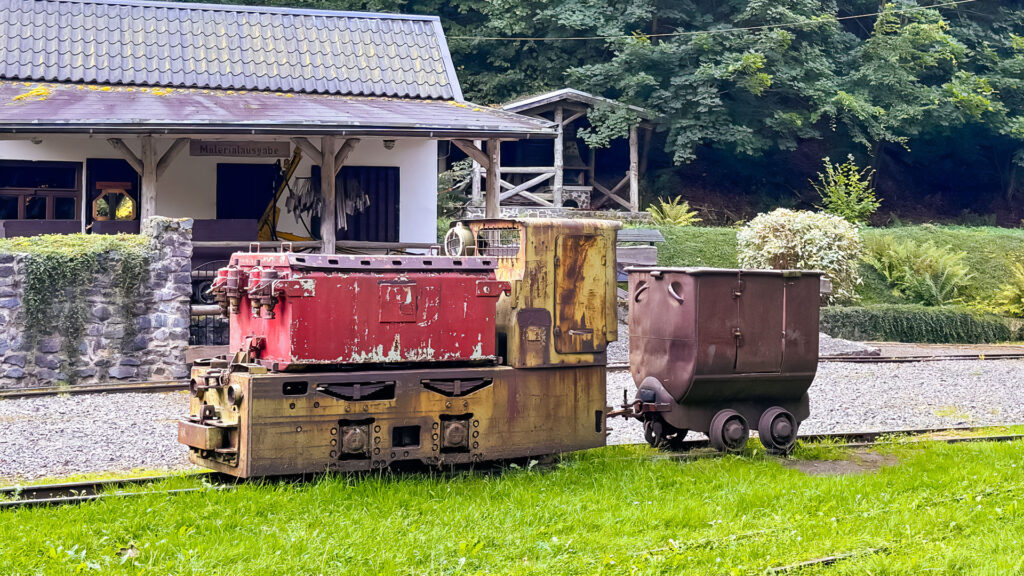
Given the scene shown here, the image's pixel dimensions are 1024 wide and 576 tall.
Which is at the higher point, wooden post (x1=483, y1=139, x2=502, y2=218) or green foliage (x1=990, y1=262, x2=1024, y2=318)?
wooden post (x1=483, y1=139, x2=502, y2=218)

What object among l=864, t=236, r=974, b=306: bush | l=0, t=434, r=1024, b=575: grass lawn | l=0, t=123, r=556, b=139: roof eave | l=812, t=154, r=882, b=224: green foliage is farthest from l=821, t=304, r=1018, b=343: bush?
l=0, t=434, r=1024, b=575: grass lawn

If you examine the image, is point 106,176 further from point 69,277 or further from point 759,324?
point 759,324

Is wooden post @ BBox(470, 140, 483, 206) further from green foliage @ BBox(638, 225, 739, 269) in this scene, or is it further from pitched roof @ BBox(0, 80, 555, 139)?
pitched roof @ BBox(0, 80, 555, 139)

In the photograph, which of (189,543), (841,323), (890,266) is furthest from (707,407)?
(890,266)

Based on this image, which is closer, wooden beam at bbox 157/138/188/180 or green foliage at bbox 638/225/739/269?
wooden beam at bbox 157/138/188/180

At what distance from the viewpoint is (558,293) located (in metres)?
7.92

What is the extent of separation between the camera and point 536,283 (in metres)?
7.85

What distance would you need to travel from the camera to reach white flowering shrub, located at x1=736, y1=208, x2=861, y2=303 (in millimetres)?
22328

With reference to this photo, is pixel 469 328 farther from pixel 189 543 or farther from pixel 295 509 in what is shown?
pixel 189 543

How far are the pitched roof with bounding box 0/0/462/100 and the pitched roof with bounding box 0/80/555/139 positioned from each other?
67cm

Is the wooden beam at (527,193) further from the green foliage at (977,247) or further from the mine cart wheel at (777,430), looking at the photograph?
the mine cart wheel at (777,430)

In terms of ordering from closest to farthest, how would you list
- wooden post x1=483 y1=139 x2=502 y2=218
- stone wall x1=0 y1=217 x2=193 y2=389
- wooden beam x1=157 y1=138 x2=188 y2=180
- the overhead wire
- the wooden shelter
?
1. stone wall x1=0 y1=217 x2=193 y2=389
2. wooden beam x1=157 y1=138 x2=188 y2=180
3. wooden post x1=483 y1=139 x2=502 y2=218
4. the wooden shelter
5. the overhead wire

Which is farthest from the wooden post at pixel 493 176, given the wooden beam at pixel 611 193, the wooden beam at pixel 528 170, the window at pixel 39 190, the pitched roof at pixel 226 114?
the wooden beam at pixel 611 193

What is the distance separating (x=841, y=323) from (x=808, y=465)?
12.4 m
